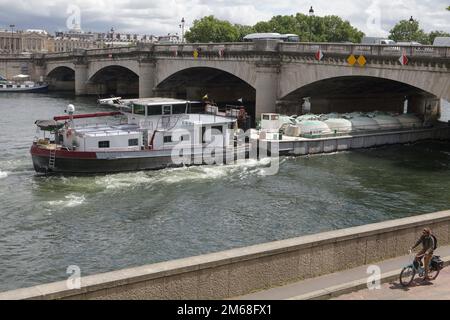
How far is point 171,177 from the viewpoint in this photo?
131ft

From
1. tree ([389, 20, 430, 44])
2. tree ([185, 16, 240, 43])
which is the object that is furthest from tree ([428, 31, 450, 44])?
tree ([185, 16, 240, 43])

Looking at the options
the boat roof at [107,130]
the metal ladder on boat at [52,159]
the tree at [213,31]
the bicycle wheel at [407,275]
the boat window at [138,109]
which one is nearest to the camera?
the bicycle wheel at [407,275]

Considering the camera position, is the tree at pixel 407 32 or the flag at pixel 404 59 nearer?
the flag at pixel 404 59

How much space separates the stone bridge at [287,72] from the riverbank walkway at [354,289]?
110ft

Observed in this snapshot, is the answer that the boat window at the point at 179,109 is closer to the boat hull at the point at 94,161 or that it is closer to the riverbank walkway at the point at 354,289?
the boat hull at the point at 94,161

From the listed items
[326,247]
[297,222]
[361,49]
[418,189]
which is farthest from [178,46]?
[326,247]

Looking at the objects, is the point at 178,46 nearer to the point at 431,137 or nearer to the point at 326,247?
the point at 431,137

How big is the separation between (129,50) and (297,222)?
7238cm

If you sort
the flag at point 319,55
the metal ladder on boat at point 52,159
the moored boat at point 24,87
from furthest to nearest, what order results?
the moored boat at point 24,87
the flag at point 319,55
the metal ladder on boat at point 52,159

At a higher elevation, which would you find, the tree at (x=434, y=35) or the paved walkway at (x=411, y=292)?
the tree at (x=434, y=35)

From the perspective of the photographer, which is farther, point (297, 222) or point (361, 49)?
point (361, 49)

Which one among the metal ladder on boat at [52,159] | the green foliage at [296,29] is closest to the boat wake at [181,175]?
the metal ladder on boat at [52,159]

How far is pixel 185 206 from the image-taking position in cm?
3262

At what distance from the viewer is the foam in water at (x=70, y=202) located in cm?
3228
